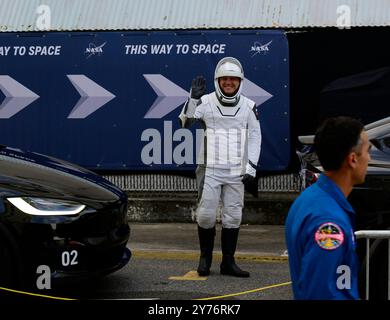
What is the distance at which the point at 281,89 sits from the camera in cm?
1043

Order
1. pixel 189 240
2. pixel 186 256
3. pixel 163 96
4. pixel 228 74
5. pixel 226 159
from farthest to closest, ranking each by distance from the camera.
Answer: pixel 163 96, pixel 189 240, pixel 186 256, pixel 226 159, pixel 228 74

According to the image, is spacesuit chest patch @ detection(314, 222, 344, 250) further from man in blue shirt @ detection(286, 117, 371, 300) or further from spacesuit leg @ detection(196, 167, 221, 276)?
spacesuit leg @ detection(196, 167, 221, 276)

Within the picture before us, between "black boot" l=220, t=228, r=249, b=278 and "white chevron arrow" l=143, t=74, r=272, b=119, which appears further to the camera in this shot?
"white chevron arrow" l=143, t=74, r=272, b=119

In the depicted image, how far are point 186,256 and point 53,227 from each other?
9.28ft

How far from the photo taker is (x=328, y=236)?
2582 mm

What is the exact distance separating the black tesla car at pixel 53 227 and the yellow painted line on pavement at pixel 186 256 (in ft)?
6.63

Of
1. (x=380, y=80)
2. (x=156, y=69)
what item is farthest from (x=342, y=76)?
(x=156, y=69)

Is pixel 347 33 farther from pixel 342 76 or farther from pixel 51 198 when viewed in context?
pixel 51 198

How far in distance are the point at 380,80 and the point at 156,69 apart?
2.78 m

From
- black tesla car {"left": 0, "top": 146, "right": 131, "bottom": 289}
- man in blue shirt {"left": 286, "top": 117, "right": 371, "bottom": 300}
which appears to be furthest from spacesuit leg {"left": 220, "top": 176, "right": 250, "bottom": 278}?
man in blue shirt {"left": 286, "top": 117, "right": 371, "bottom": 300}

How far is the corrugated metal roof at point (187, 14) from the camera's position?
33.8ft

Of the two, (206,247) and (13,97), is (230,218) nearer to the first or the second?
(206,247)

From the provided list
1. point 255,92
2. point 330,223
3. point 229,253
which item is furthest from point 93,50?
point 330,223

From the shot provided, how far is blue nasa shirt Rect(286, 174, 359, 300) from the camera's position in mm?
2592
